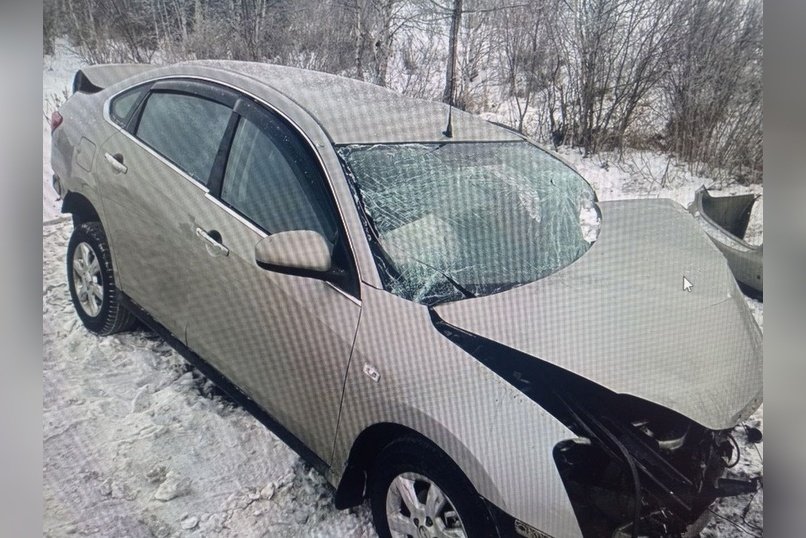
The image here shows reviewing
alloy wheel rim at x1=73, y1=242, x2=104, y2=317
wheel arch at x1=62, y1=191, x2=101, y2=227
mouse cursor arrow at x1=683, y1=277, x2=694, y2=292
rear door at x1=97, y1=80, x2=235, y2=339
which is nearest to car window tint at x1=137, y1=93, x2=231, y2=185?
rear door at x1=97, y1=80, x2=235, y2=339

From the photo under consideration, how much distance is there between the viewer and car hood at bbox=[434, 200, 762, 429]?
4.70 ft

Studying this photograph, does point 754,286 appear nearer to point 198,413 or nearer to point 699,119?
point 699,119

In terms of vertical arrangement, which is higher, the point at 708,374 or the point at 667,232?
Result: the point at 667,232

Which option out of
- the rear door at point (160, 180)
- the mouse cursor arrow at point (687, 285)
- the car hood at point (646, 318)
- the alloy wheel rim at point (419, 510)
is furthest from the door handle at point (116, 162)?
the mouse cursor arrow at point (687, 285)

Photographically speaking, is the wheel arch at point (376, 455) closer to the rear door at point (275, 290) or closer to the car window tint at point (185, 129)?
the rear door at point (275, 290)

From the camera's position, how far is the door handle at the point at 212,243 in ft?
5.07

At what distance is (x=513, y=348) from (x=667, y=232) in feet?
1.70

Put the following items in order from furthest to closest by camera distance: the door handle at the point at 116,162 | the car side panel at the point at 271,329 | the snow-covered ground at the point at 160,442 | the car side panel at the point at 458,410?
the door handle at the point at 116,162 → the snow-covered ground at the point at 160,442 → the car side panel at the point at 271,329 → the car side panel at the point at 458,410

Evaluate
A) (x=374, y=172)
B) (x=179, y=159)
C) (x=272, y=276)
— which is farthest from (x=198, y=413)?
(x=374, y=172)

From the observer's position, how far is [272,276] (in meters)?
1.49

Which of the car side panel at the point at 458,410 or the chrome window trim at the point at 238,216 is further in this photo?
the chrome window trim at the point at 238,216

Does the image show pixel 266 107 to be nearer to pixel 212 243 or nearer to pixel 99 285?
pixel 212 243

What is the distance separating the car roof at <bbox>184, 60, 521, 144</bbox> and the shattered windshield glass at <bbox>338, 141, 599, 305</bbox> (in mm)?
30

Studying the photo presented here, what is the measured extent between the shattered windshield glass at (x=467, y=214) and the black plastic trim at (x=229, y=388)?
0.49 m
